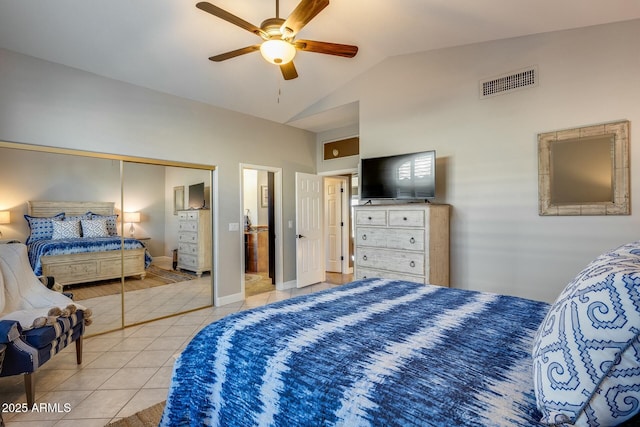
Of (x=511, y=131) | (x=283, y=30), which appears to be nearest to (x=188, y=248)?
(x=283, y=30)

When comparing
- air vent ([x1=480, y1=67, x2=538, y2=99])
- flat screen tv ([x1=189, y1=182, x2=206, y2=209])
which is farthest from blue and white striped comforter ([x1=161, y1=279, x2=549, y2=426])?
flat screen tv ([x1=189, y1=182, x2=206, y2=209])

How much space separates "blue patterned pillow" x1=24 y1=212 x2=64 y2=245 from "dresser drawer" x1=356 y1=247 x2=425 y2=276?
3.20 m

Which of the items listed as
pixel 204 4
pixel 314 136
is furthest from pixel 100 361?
pixel 314 136

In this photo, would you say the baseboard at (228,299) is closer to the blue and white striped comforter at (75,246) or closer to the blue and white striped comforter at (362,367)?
the blue and white striped comforter at (75,246)

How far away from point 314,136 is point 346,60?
2.01m

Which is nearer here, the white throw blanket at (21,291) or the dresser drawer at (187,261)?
the white throw blanket at (21,291)

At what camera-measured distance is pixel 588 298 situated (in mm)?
783

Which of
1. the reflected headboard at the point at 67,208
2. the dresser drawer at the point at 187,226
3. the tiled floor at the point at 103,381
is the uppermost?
the reflected headboard at the point at 67,208

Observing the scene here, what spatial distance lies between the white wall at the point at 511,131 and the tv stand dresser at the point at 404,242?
30 centimetres

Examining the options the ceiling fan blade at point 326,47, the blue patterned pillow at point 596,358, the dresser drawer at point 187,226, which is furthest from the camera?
the dresser drawer at point 187,226

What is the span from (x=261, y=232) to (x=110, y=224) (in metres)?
3.28

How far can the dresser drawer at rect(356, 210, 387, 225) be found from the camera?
138 inches

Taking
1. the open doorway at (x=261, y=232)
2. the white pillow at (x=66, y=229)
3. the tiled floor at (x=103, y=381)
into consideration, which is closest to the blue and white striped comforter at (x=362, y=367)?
the tiled floor at (x=103, y=381)

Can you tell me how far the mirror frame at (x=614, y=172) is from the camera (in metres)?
2.53
